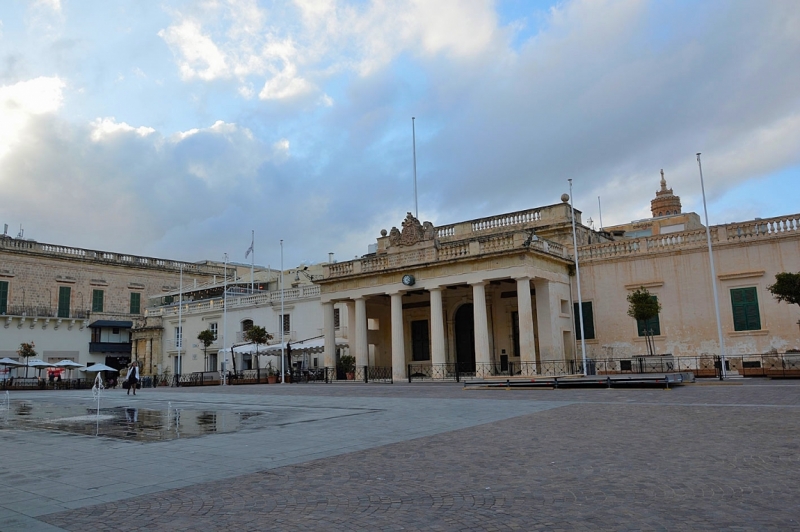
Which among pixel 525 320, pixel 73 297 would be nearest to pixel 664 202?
pixel 525 320

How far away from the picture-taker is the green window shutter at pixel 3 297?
153ft

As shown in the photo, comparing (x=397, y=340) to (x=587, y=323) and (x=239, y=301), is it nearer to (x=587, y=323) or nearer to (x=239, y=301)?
(x=587, y=323)

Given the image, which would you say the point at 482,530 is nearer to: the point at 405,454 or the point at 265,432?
the point at 405,454

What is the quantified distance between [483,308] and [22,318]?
1506 inches

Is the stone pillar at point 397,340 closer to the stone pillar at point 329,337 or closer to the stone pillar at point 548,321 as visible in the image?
the stone pillar at point 329,337

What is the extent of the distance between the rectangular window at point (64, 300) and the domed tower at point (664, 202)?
192ft

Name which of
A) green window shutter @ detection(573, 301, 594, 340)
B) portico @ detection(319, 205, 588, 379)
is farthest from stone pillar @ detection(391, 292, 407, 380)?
green window shutter @ detection(573, 301, 594, 340)

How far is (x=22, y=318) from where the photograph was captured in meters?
47.5

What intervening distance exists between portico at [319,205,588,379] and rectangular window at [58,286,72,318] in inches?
1102

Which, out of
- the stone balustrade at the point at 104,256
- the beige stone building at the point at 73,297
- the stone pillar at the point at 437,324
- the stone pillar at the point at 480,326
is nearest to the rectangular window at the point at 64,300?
the beige stone building at the point at 73,297

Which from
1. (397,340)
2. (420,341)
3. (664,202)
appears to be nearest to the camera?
(397,340)

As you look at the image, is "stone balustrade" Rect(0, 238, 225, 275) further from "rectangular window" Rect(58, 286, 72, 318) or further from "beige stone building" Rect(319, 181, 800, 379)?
"beige stone building" Rect(319, 181, 800, 379)

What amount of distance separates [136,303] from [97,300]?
11.1 feet

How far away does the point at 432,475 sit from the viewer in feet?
22.3
